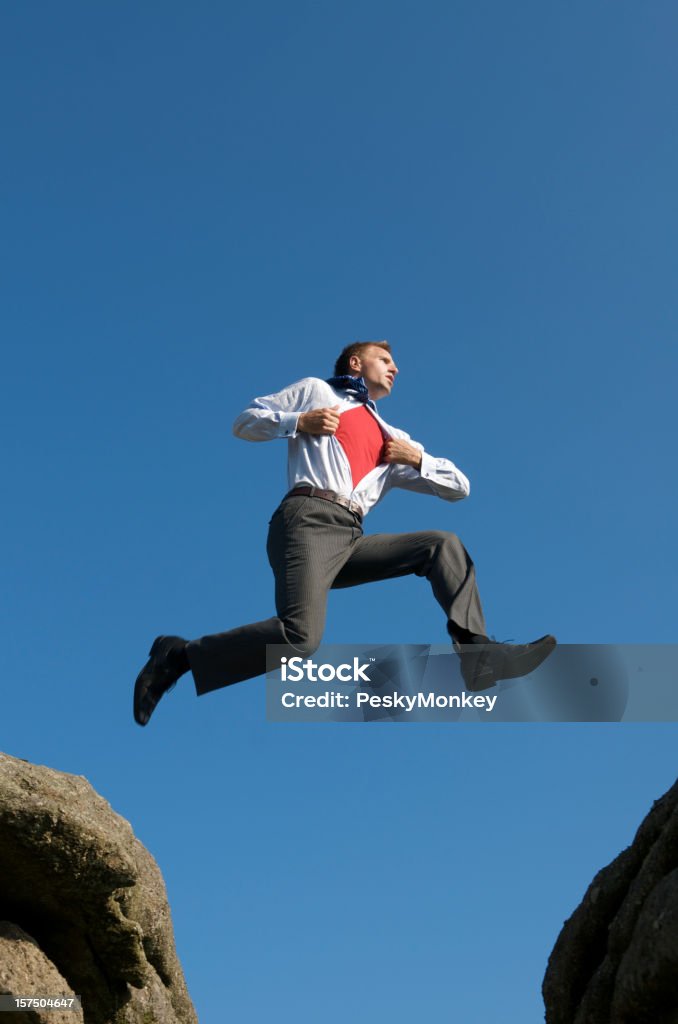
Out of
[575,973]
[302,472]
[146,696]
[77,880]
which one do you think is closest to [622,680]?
[575,973]

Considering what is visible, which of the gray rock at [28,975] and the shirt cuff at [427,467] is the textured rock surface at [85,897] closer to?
the gray rock at [28,975]

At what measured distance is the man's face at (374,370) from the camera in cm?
1248

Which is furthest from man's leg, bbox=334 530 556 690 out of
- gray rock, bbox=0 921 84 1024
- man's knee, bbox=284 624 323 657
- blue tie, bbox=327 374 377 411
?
gray rock, bbox=0 921 84 1024

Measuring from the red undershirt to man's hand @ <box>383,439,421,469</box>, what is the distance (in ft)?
0.28

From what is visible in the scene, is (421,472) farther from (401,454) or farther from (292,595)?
(292,595)

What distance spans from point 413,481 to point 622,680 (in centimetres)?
283

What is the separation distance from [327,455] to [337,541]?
35.0 inches

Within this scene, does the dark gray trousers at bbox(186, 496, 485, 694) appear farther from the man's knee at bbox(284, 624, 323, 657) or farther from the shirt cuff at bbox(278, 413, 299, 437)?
the shirt cuff at bbox(278, 413, 299, 437)

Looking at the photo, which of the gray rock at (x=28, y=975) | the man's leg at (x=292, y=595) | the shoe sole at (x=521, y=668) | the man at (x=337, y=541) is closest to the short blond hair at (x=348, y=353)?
the man at (x=337, y=541)

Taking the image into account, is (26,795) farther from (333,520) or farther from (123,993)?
(333,520)

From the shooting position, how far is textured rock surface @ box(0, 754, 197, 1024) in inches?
413

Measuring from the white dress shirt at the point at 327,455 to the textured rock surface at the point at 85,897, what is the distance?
364cm

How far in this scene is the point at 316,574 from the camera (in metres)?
11.1

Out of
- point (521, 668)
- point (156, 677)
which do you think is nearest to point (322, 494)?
point (156, 677)
